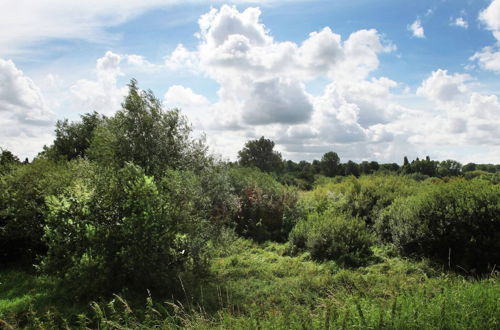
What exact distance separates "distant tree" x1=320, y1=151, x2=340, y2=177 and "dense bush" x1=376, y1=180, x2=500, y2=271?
161 ft

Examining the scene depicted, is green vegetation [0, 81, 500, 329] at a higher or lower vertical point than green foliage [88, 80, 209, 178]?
lower

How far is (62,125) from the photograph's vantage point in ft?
95.0

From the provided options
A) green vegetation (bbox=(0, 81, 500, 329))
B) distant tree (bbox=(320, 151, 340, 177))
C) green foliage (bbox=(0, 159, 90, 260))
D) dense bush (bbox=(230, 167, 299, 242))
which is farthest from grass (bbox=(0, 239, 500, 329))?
distant tree (bbox=(320, 151, 340, 177))

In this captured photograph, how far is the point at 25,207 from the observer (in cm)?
1228

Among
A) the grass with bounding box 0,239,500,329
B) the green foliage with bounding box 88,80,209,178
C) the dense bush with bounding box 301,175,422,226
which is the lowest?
the grass with bounding box 0,239,500,329

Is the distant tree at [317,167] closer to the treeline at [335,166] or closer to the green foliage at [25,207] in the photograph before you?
the treeline at [335,166]

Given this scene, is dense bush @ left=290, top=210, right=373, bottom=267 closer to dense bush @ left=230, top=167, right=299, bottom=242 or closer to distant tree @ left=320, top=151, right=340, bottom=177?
dense bush @ left=230, top=167, right=299, bottom=242

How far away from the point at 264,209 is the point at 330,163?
151 feet

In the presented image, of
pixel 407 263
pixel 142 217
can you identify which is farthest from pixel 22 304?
pixel 407 263

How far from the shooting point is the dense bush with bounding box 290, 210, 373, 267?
11547mm

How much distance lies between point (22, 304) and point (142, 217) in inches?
136

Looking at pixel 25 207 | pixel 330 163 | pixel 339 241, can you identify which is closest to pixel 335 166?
pixel 330 163

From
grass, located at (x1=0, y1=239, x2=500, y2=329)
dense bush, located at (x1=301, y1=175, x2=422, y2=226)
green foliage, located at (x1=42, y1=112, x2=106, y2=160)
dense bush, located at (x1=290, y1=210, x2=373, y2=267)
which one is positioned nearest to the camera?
grass, located at (x1=0, y1=239, x2=500, y2=329)

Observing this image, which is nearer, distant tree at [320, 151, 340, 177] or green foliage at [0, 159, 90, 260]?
green foliage at [0, 159, 90, 260]
